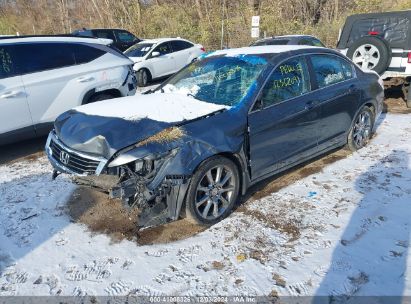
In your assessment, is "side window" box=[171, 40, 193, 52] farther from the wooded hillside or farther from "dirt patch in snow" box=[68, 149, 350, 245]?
"dirt patch in snow" box=[68, 149, 350, 245]

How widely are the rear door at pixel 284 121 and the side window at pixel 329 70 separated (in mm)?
241

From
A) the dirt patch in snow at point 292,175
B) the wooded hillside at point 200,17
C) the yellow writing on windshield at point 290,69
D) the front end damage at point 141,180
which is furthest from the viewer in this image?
the wooded hillside at point 200,17

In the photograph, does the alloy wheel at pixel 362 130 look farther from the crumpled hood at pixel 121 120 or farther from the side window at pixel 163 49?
the side window at pixel 163 49

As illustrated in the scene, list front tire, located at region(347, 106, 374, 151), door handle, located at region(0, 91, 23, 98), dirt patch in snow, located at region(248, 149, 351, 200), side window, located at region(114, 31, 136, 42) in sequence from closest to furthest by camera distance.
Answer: dirt patch in snow, located at region(248, 149, 351, 200) → door handle, located at region(0, 91, 23, 98) → front tire, located at region(347, 106, 374, 151) → side window, located at region(114, 31, 136, 42)

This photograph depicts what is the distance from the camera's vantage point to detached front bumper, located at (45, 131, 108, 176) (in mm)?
3376

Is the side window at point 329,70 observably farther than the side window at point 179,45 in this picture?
No

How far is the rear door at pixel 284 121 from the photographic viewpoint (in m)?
4.05

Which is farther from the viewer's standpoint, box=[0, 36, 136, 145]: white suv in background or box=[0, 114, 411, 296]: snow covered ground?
box=[0, 36, 136, 145]: white suv in background

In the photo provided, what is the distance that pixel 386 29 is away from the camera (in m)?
7.99

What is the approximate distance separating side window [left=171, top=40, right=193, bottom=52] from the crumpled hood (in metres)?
9.27

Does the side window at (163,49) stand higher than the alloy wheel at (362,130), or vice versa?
the side window at (163,49)

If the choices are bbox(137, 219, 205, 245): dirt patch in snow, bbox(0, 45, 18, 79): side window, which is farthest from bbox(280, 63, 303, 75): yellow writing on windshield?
bbox(0, 45, 18, 79): side window

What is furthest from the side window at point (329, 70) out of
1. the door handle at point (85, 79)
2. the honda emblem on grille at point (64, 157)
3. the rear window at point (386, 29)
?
the door handle at point (85, 79)

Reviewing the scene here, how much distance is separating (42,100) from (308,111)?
3.98 meters
